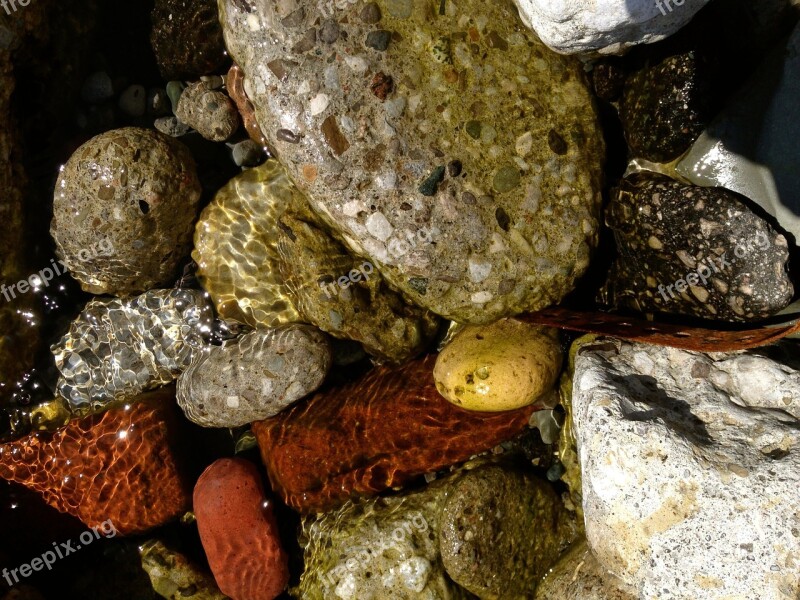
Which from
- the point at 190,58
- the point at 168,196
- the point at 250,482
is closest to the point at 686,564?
the point at 250,482

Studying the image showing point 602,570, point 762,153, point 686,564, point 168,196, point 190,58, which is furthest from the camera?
point 190,58

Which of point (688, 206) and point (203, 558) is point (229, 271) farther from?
point (688, 206)

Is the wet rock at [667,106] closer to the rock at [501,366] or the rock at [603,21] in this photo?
the rock at [603,21]

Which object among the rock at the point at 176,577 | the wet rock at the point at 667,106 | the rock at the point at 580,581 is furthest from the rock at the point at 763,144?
the rock at the point at 176,577

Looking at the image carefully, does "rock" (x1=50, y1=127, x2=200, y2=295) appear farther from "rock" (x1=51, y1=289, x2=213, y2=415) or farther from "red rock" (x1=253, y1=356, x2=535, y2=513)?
"red rock" (x1=253, y1=356, x2=535, y2=513)

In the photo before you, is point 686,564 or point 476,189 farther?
point 476,189
